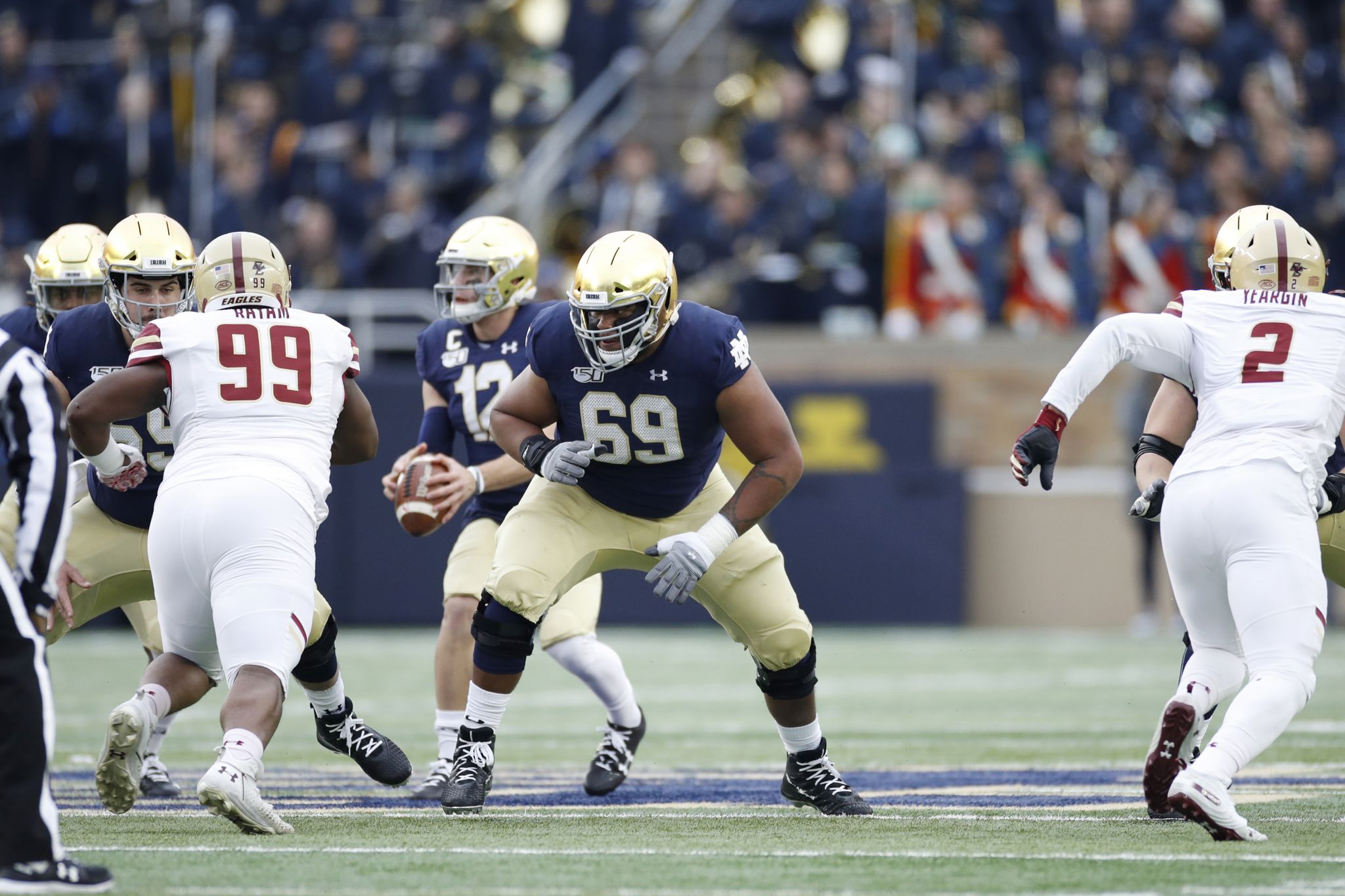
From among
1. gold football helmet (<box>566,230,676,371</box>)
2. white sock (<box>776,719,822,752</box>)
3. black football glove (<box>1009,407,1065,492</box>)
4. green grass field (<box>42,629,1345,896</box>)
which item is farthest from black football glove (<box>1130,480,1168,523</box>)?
gold football helmet (<box>566,230,676,371</box>)

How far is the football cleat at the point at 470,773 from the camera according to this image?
A: 576 cm

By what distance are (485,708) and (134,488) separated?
132cm

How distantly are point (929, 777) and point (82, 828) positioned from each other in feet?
9.63

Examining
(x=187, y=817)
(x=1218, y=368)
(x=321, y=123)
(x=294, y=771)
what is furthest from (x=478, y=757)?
(x=321, y=123)

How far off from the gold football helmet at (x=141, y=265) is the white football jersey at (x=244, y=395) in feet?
1.61

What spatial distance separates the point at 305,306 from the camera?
565 inches

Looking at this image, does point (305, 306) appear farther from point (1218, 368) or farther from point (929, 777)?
point (1218, 368)

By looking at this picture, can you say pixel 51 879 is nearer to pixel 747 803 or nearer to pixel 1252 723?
pixel 747 803

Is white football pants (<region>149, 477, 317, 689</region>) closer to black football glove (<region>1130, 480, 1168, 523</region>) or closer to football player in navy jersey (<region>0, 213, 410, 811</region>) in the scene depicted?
football player in navy jersey (<region>0, 213, 410, 811</region>)

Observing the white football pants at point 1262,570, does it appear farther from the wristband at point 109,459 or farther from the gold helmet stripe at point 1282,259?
the wristband at point 109,459

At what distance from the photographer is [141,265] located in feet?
19.7

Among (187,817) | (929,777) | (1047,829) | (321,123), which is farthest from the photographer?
(321,123)

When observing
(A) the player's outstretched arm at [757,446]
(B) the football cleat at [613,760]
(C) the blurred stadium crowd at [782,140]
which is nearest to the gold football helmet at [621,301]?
(A) the player's outstretched arm at [757,446]

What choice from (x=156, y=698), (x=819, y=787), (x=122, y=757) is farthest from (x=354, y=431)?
(x=819, y=787)
